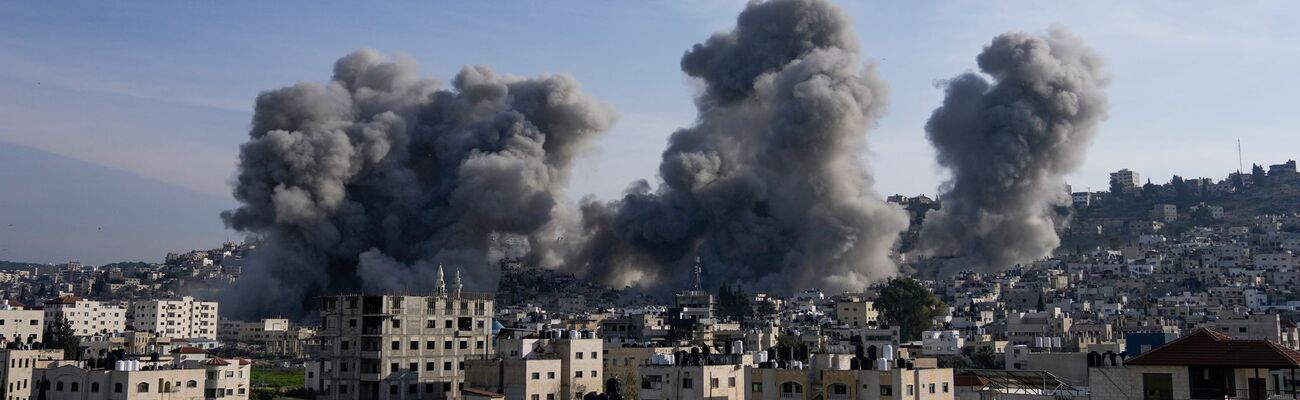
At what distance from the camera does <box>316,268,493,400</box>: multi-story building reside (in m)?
39.9

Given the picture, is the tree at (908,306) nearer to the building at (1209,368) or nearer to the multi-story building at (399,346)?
the multi-story building at (399,346)

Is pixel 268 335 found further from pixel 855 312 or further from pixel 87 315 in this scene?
pixel 855 312

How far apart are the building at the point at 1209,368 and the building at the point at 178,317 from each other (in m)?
79.8

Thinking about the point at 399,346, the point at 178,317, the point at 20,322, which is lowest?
the point at 399,346

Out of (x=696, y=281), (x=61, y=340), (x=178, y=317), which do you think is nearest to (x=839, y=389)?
(x=61, y=340)

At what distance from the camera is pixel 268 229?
3541 inches

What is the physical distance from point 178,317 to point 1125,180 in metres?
124

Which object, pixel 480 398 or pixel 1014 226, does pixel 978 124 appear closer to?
pixel 1014 226

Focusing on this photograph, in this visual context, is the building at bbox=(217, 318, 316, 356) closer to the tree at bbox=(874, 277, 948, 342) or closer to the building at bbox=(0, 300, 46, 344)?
the building at bbox=(0, 300, 46, 344)

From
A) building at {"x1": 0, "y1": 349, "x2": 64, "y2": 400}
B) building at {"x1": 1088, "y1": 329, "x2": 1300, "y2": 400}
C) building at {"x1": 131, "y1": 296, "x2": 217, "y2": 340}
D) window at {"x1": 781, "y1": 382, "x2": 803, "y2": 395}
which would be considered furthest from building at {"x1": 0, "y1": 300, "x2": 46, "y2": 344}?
building at {"x1": 1088, "y1": 329, "x2": 1300, "y2": 400}

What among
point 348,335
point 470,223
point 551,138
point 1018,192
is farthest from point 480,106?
point 348,335

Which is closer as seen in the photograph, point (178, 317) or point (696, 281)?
point (696, 281)

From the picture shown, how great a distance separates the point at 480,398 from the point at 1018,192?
63.7 metres

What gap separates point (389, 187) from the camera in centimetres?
9412
